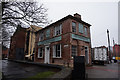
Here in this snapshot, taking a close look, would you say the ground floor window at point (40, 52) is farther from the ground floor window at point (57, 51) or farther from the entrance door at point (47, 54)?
the ground floor window at point (57, 51)

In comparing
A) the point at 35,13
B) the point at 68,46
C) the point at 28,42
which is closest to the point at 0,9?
the point at 35,13

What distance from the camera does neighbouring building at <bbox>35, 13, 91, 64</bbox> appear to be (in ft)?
35.7

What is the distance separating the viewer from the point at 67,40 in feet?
35.8

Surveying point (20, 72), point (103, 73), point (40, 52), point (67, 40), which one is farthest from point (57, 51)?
point (103, 73)

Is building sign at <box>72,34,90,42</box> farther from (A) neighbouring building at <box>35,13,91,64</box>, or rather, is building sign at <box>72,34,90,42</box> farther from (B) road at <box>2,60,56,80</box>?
(B) road at <box>2,60,56,80</box>

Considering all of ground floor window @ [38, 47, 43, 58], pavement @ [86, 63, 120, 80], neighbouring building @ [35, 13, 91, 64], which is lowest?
pavement @ [86, 63, 120, 80]

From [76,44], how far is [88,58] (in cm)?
349

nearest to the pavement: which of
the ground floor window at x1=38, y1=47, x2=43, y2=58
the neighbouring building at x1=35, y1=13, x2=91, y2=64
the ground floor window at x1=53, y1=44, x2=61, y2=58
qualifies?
the neighbouring building at x1=35, y1=13, x2=91, y2=64

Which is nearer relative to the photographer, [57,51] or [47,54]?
[57,51]

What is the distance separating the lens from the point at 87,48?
523 inches

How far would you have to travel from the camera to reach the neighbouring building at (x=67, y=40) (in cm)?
1088

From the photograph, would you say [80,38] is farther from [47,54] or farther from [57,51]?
[47,54]

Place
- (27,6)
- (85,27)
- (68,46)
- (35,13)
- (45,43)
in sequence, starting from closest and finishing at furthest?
(27,6)
(35,13)
(68,46)
(85,27)
(45,43)

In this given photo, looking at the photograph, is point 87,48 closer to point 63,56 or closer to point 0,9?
point 63,56
